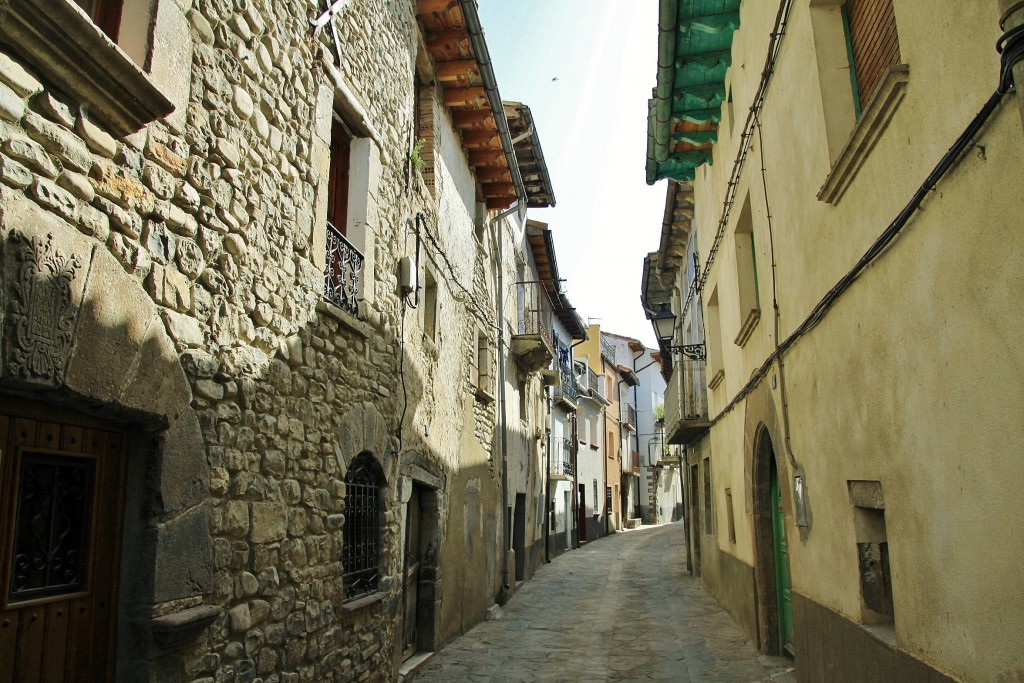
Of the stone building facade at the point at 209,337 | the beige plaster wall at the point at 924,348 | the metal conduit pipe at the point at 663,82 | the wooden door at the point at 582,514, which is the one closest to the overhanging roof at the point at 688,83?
the metal conduit pipe at the point at 663,82

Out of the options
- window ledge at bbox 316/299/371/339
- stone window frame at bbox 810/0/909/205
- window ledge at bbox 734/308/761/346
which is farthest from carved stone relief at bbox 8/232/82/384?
window ledge at bbox 734/308/761/346

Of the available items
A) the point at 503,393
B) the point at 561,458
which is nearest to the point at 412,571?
the point at 503,393

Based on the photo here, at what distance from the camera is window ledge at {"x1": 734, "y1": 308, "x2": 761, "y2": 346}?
293 inches

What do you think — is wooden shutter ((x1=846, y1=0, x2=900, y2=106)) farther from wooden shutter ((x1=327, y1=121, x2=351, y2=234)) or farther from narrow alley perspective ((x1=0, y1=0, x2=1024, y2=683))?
wooden shutter ((x1=327, y1=121, x2=351, y2=234))

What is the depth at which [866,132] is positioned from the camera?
382 cm

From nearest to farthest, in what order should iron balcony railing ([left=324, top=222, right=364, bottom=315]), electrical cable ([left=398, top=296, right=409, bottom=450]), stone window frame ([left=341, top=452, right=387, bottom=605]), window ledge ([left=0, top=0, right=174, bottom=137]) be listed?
window ledge ([left=0, top=0, right=174, bottom=137]) < iron balcony railing ([left=324, top=222, right=364, bottom=315]) < stone window frame ([left=341, top=452, right=387, bottom=605]) < electrical cable ([left=398, top=296, right=409, bottom=450])

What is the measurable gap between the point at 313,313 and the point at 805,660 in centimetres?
448

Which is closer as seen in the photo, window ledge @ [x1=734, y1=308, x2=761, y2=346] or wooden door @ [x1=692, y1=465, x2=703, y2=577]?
window ledge @ [x1=734, y1=308, x2=761, y2=346]

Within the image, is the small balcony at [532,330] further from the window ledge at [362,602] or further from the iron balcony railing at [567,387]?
the window ledge at [362,602]

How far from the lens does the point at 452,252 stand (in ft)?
31.7

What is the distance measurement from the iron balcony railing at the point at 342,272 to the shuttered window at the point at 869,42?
361 cm

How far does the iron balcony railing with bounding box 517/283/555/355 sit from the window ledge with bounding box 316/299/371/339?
9.00 m

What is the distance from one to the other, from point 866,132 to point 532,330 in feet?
45.1

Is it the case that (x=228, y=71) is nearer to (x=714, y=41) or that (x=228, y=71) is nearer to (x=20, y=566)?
(x=20, y=566)
